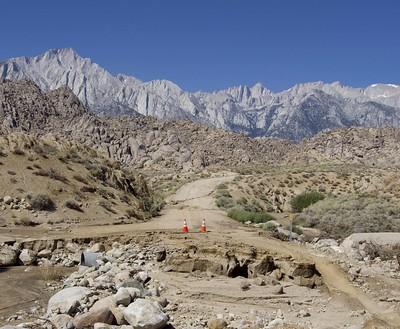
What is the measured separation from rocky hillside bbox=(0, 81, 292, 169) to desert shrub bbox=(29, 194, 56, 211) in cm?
6686

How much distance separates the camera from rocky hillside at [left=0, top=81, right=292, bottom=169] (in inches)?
4040

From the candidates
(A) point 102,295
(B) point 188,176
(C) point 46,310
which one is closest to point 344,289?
(A) point 102,295

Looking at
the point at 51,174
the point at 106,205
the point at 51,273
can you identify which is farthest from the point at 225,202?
the point at 51,273

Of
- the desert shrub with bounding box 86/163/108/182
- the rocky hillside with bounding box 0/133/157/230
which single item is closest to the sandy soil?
the rocky hillside with bounding box 0/133/157/230

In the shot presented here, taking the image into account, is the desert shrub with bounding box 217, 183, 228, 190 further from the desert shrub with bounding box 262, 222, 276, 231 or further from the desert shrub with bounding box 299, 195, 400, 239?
the desert shrub with bounding box 262, 222, 276, 231

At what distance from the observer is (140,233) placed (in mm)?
24594

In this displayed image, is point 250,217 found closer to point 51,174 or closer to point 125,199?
point 125,199

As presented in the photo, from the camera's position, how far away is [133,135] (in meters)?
110

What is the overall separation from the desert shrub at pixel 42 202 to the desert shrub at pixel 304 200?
24832 mm

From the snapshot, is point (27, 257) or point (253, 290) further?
point (27, 257)

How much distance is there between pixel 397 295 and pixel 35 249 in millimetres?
13919

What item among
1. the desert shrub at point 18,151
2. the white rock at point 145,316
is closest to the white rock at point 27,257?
the white rock at point 145,316

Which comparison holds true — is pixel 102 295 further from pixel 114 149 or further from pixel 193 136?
pixel 193 136

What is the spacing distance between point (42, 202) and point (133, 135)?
82.2 metres
